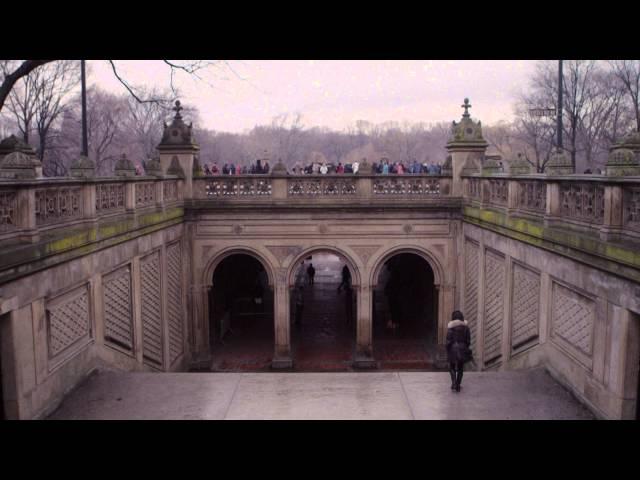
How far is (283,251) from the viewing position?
17516 millimetres

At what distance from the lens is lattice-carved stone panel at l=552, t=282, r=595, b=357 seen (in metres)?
8.70

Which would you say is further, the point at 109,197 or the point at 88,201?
the point at 109,197

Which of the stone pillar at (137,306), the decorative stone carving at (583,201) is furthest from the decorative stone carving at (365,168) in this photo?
the decorative stone carving at (583,201)

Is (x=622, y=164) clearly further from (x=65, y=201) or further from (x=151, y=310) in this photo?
(x=151, y=310)

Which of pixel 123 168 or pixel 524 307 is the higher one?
pixel 123 168


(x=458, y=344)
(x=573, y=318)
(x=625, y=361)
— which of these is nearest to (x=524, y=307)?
(x=573, y=318)

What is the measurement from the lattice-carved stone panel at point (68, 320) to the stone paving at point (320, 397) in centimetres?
81

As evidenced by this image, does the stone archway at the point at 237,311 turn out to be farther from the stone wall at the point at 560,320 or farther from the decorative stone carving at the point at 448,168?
the stone wall at the point at 560,320

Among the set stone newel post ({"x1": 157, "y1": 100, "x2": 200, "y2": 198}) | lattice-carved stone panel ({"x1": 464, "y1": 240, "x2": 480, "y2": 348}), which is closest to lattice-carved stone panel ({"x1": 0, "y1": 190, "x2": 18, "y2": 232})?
stone newel post ({"x1": 157, "y1": 100, "x2": 200, "y2": 198})

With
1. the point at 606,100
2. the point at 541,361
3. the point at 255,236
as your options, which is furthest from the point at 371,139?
the point at 541,361

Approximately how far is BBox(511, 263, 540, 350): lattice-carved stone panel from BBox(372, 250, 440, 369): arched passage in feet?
18.1

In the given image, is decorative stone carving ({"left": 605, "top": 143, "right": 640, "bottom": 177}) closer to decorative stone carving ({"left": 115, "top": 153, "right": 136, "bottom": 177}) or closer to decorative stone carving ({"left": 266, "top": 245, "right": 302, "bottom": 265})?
decorative stone carving ({"left": 115, "top": 153, "right": 136, "bottom": 177})

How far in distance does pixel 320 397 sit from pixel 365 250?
823 cm

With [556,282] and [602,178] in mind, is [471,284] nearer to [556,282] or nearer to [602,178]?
[556,282]
